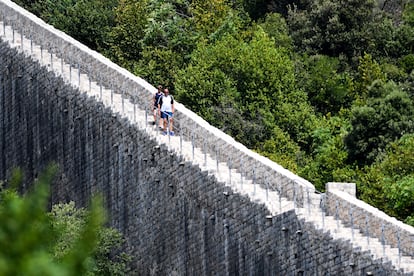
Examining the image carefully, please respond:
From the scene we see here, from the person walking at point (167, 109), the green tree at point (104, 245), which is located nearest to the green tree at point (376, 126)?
the person walking at point (167, 109)

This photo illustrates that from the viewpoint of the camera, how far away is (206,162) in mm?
24750

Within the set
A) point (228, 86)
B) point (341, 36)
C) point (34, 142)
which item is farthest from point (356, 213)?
point (341, 36)

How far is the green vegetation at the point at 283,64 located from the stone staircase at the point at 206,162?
543cm

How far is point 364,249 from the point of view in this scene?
1847 centimetres

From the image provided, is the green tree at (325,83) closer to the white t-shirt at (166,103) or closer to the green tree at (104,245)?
the white t-shirt at (166,103)

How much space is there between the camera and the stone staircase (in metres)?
18.7

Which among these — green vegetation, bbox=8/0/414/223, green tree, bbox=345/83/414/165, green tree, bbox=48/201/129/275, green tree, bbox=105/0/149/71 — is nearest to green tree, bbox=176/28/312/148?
green vegetation, bbox=8/0/414/223

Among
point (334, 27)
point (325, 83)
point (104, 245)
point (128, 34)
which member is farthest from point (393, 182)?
point (128, 34)

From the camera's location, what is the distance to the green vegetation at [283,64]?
33.8 metres

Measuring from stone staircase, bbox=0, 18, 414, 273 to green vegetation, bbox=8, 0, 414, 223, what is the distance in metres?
5.43

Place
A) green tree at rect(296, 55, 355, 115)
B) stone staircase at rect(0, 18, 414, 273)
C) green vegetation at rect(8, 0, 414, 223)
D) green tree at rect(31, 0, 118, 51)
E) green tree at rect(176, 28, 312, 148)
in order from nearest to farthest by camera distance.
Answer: stone staircase at rect(0, 18, 414, 273)
green vegetation at rect(8, 0, 414, 223)
green tree at rect(176, 28, 312, 148)
green tree at rect(296, 55, 355, 115)
green tree at rect(31, 0, 118, 51)

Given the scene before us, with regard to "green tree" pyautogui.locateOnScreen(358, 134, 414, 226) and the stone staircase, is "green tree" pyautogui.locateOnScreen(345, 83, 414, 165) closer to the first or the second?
"green tree" pyautogui.locateOnScreen(358, 134, 414, 226)

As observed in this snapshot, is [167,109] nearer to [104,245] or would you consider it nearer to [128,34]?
[104,245]

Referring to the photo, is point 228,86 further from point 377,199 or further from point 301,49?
point 377,199
